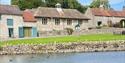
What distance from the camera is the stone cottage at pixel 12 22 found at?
72.3m

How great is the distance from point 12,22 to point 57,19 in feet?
49.0

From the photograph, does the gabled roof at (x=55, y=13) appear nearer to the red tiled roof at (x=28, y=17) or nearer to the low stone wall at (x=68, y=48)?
the red tiled roof at (x=28, y=17)

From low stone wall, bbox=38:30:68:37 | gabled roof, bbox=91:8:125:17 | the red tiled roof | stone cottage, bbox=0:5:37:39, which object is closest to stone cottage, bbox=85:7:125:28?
gabled roof, bbox=91:8:125:17

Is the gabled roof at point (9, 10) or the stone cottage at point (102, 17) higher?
the gabled roof at point (9, 10)

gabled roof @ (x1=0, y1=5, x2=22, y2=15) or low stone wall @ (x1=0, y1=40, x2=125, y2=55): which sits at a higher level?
gabled roof @ (x1=0, y1=5, x2=22, y2=15)

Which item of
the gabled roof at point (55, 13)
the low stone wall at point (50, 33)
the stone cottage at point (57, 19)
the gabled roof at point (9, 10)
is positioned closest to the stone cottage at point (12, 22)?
the gabled roof at point (9, 10)

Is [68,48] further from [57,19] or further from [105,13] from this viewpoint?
[105,13]

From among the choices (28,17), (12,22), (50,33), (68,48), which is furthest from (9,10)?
(68,48)

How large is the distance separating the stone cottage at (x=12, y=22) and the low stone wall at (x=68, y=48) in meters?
20.5

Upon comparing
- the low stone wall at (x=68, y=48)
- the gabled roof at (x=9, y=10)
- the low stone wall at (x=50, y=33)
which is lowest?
the low stone wall at (x=50, y=33)

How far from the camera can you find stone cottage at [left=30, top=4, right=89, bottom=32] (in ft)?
277

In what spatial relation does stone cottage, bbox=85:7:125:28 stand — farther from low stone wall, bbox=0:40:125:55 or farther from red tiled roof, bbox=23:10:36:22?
low stone wall, bbox=0:40:125:55

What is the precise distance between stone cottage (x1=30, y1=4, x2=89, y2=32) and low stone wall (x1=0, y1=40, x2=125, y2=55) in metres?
30.2

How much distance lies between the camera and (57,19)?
86.5m
